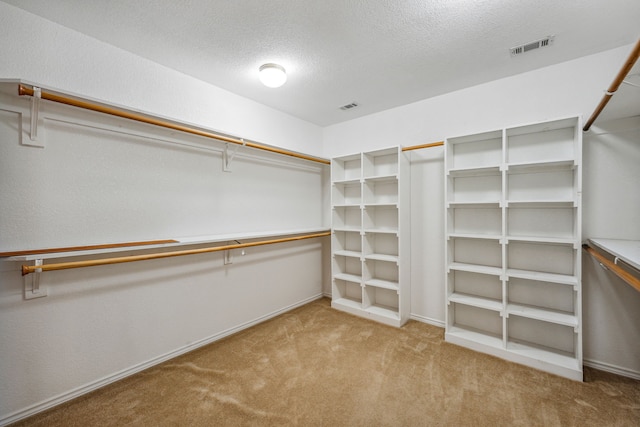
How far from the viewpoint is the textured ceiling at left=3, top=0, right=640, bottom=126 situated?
166cm

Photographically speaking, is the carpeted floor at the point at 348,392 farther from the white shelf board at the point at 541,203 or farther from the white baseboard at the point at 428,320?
the white shelf board at the point at 541,203

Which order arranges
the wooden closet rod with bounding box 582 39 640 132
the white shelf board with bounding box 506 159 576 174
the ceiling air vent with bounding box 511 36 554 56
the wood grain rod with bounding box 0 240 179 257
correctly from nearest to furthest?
the wooden closet rod with bounding box 582 39 640 132 → the wood grain rod with bounding box 0 240 179 257 → the ceiling air vent with bounding box 511 36 554 56 → the white shelf board with bounding box 506 159 576 174

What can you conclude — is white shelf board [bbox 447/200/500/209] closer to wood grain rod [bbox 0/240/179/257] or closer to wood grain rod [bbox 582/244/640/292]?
wood grain rod [bbox 582/244/640/292]

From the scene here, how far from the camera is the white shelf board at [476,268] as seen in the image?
7.80ft

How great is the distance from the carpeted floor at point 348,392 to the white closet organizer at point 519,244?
0.26 meters

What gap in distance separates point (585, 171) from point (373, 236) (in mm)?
2135

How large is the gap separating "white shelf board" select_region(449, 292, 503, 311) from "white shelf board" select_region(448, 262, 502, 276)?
0.29m

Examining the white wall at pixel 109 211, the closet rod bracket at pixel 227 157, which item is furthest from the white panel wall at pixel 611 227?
the closet rod bracket at pixel 227 157

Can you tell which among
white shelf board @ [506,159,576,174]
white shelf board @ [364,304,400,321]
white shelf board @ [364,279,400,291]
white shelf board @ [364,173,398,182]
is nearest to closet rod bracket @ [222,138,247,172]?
white shelf board @ [364,173,398,182]

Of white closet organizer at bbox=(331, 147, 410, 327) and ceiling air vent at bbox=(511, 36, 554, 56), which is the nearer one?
ceiling air vent at bbox=(511, 36, 554, 56)

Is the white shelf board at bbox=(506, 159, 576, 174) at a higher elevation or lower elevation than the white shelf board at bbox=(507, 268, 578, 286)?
higher

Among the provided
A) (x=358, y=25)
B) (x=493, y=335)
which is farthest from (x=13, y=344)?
(x=493, y=335)

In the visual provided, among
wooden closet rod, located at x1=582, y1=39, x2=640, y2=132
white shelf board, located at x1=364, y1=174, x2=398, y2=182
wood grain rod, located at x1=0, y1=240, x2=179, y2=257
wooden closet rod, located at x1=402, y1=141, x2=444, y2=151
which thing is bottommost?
wood grain rod, located at x1=0, y1=240, x2=179, y2=257

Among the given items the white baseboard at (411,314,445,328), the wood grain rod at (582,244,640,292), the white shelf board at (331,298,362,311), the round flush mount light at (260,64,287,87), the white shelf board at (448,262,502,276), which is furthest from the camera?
the white shelf board at (331,298,362,311)
